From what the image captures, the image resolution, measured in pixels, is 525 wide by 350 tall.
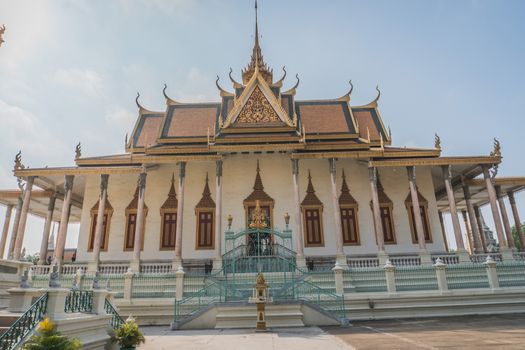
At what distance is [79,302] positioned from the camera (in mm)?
5855

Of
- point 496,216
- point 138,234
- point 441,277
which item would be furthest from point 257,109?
point 496,216

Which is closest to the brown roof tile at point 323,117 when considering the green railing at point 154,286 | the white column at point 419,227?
the white column at point 419,227

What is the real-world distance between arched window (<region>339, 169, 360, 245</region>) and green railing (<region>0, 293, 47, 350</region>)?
44.2ft

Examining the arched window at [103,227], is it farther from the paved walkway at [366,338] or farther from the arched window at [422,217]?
the arched window at [422,217]

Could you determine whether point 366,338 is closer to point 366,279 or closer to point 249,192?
point 366,279

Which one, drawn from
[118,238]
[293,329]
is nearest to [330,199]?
[293,329]

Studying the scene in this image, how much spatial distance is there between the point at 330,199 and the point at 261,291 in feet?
30.5

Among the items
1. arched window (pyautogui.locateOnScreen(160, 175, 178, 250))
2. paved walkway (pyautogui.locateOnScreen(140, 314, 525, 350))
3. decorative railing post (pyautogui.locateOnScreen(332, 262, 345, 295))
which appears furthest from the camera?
arched window (pyautogui.locateOnScreen(160, 175, 178, 250))

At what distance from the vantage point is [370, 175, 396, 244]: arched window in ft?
54.7

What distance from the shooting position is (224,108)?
19.6m

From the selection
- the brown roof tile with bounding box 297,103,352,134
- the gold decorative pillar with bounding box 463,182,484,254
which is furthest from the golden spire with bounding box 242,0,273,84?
the gold decorative pillar with bounding box 463,182,484,254

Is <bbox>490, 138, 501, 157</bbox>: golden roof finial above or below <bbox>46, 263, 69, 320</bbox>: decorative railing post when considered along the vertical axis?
above

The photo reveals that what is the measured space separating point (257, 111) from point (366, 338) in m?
12.1

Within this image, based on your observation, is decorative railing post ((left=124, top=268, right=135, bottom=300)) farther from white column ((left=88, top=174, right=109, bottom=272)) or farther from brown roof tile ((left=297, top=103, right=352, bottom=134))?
brown roof tile ((left=297, top=103, right=352, bottom=134))
